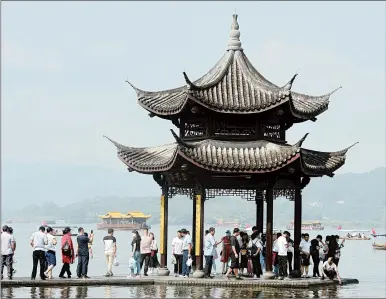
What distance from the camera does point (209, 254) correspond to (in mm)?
37156

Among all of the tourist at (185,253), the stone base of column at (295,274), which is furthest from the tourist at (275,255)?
the tourist at (185,253)

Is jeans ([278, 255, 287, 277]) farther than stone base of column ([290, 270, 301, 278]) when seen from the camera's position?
No

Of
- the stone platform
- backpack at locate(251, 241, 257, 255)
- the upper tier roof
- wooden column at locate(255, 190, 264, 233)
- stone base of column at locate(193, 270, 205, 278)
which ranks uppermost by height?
the upper tier roof

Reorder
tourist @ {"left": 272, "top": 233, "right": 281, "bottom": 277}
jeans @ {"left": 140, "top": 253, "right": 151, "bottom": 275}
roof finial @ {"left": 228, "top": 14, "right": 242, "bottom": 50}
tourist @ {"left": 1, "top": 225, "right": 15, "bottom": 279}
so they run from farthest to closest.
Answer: roof finial @ {"left": 228, "top": 14, "right": 242, "bottom": 50}
jeans @ {"left": 140, "top": 253, "right": 151, "bottom": 275}
tourist @ {"left": 272, "top": 233, "right": 281, "bottom": 277}
tourist @ {"left": 1, "top": 225, "right": 15, "bottom": 279}

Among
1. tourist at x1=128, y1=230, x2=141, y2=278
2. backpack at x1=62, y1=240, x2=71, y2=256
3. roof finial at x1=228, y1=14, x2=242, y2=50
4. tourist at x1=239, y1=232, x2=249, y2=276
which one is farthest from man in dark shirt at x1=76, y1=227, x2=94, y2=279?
roof finial at x1=228, y1=14, x2=242, y2=50

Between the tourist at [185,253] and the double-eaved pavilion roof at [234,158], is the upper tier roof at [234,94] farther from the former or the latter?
the tourist at [185,253]

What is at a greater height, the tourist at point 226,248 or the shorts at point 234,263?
the tourist at point 226,248

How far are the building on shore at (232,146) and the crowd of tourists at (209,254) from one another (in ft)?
1.51

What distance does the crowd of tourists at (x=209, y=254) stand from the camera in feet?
118

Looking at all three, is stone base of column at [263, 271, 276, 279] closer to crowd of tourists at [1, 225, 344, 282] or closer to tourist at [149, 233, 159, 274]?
crowd of tourists at [1, 225, 344, 282]

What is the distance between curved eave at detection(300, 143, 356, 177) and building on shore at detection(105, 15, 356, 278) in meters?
0.04

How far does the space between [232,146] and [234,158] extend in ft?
2.40

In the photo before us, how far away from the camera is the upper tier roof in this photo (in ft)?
123

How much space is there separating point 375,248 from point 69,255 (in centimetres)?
9430
